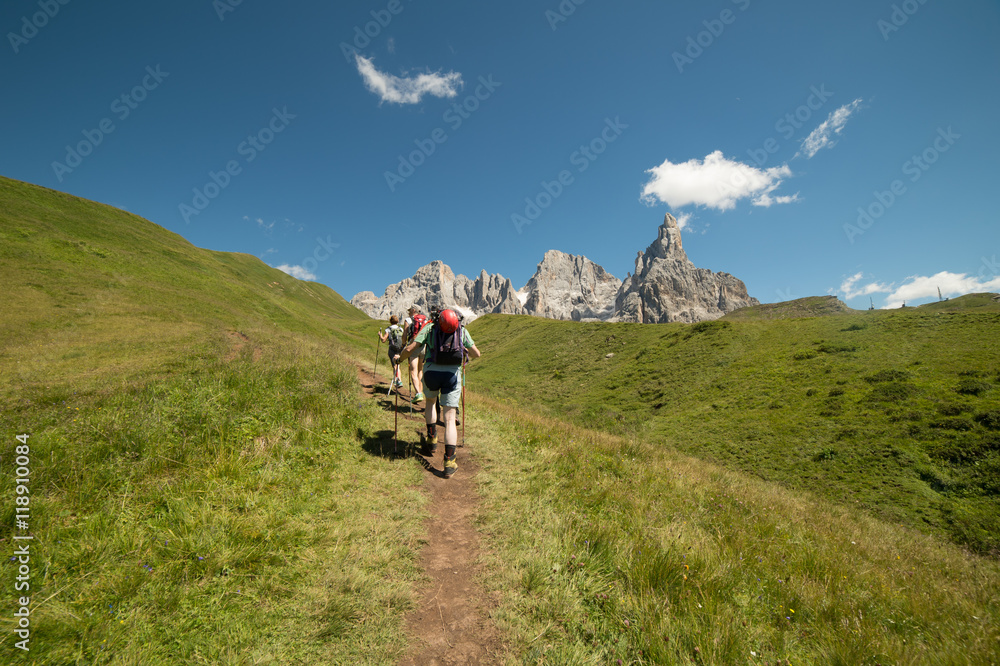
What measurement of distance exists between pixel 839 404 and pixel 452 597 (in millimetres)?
20043

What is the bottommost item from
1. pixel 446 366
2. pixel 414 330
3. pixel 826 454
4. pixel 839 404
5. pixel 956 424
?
pixel 826 454

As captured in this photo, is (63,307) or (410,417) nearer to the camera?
(410,417)

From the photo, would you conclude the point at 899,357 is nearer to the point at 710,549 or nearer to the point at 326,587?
the point at 710,549

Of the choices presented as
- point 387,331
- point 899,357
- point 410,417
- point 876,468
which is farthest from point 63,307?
point 899,357

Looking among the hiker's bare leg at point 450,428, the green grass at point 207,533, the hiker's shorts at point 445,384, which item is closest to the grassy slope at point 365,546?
the green grass at point 207,533

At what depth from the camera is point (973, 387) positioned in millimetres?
13023

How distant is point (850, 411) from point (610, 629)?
60.2ft

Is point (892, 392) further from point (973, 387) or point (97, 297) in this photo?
point (97, 297)

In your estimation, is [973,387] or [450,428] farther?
[973,387]

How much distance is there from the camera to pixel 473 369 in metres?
43.4

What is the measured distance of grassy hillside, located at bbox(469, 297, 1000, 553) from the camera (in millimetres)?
10852

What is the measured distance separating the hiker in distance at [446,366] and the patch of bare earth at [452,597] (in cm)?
92

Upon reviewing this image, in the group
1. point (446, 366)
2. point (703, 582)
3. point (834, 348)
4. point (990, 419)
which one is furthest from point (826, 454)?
point (446, 366)

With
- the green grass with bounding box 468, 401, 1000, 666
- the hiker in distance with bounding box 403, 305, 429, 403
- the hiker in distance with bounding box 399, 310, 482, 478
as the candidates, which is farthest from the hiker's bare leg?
the hiker in distance with bounding box 403, 305, 429, 403
